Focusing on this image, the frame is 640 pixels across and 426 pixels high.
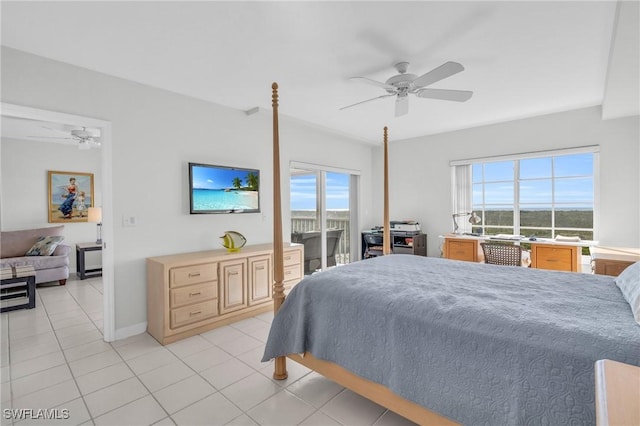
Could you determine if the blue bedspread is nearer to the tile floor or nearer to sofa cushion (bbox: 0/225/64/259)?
the tile floor

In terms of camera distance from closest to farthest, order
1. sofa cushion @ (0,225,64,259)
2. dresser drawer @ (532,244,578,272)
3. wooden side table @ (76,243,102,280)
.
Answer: dresser drawer @ (532,244,578,272), sofa cushion @ (0,225,64,259), wooden side table @ (76,243,102,280)

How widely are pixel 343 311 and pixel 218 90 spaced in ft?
8.86

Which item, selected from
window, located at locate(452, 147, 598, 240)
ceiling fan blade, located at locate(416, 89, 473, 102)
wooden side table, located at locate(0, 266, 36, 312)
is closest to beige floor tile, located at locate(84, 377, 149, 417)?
wooden side table, located at locate(0, 266, 36, 312)

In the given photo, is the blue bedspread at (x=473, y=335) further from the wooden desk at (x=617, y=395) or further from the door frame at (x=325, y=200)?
the door frame at (x=325, y=200)

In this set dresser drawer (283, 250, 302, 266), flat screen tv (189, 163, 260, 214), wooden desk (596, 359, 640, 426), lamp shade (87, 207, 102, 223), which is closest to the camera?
wooden desk (596, 359, 640, 426)

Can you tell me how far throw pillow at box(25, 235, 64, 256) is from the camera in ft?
A: 15.3

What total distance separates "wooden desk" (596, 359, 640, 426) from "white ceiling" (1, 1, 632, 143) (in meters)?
2.06

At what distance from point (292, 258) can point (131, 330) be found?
1.93 meters

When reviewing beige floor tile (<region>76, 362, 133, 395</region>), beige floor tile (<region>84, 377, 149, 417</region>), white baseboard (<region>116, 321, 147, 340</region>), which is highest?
white baseboard (<region>116, 321, 147, 340</region>)

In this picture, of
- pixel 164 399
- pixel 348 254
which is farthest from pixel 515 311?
pixel 348 254

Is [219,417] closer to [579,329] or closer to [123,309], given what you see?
[123,309]

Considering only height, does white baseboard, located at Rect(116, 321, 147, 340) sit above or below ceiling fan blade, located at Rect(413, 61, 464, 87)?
below

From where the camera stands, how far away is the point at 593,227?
4.07m

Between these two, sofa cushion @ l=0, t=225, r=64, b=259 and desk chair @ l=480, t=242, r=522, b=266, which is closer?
desk chair @ l=480, t=242, r=522, b=266
